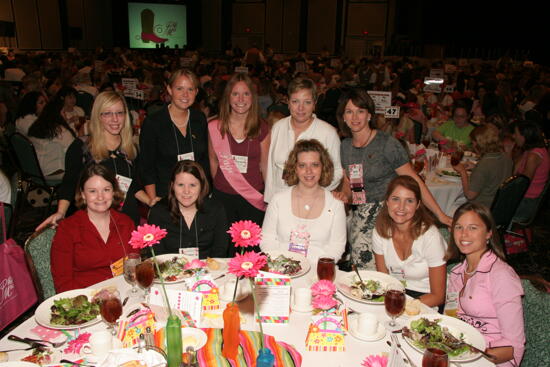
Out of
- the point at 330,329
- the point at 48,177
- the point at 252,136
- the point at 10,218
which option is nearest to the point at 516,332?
the point at 330,329

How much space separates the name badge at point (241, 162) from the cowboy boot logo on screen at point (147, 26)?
1912 cm

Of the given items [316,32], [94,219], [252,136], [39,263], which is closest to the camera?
[39,263]

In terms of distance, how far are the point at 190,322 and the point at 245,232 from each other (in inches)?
21.5

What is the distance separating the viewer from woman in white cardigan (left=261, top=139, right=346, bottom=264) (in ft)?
9.04

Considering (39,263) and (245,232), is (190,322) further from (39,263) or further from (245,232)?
(39,263)

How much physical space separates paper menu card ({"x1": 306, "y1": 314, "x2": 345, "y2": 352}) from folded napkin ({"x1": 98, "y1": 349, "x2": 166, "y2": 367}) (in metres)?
0.57

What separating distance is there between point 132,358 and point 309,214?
1.49 m

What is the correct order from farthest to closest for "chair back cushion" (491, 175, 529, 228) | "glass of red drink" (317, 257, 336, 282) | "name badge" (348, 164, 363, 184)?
"chair back cushion" (491, 175, 529, 228) < "name badge" (348, 164, 363, 184) < "glass of red drink" (317, 257, 336, 282)

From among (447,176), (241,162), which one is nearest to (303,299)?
(241,162)

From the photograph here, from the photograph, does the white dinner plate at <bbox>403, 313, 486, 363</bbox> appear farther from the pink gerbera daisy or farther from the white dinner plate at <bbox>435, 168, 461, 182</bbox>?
the white dinner plate at <bbox>435, 168, 461, 182</bbox>

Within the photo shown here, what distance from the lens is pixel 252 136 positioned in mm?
3445

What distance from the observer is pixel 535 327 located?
6.56 ft

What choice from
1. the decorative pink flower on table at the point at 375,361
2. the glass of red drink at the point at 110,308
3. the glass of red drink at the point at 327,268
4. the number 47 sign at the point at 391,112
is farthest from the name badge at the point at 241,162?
the number 47 sign at the point at 391,112

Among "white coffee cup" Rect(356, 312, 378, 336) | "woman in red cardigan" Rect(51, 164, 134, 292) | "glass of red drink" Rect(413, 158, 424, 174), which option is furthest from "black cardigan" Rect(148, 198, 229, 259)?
"glass of red drink" Rect(413, 158, 424, 174)
